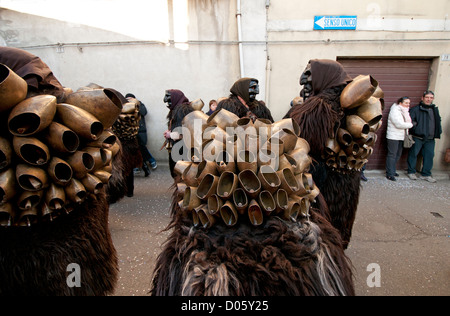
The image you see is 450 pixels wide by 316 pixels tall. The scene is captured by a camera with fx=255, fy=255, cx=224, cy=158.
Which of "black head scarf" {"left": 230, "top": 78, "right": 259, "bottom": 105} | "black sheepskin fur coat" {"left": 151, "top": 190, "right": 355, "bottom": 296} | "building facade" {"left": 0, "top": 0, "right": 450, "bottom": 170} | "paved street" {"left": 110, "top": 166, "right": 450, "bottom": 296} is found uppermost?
"building facade" {"left": 0, "top": 0, "right": 450, "bottom": 170}

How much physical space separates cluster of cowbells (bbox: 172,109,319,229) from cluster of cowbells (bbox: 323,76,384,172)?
1011 millimetres

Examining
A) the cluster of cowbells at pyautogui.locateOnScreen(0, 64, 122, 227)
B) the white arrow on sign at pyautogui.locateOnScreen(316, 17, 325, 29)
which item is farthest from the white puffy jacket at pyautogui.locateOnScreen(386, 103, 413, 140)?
the cluster of cowbells at pyautogui.locateOnScreen(0, 64, 122, 227)

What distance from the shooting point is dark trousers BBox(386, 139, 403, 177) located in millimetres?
5637

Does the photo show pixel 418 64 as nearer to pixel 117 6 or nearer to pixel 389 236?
pixel 389 236

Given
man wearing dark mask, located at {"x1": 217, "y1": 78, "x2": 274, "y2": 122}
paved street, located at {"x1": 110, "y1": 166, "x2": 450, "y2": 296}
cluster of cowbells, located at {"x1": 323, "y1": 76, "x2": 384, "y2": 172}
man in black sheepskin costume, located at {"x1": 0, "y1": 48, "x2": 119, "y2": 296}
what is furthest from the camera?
man wearing dark mask, located at {"x1": 217, "y1": 78, "x2": 274, "y2": 122}

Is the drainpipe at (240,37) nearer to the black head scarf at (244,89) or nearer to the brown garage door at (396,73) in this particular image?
the brown garage door at (396,73)

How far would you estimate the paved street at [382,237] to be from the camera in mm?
2490

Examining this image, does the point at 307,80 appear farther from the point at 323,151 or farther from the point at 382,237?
the point at 382,237

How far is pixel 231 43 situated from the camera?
577cm

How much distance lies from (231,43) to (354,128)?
466 cm

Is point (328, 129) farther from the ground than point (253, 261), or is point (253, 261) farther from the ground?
point (328, 129)

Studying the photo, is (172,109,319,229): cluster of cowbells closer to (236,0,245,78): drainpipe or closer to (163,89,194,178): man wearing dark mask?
(163,89,194,178): man wearing dark mask

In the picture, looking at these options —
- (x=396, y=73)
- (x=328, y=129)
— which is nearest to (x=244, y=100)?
(x=328, y=129)

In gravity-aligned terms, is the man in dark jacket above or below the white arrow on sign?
below
